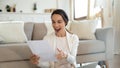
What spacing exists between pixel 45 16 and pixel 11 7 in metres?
1.12

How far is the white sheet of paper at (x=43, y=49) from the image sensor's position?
4.42ft

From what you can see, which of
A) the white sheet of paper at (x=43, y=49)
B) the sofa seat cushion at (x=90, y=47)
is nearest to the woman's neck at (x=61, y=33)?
the white sheet of paper at (x=43, y=49)

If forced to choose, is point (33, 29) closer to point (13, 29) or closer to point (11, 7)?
point (13, 29)

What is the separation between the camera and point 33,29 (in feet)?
9.82

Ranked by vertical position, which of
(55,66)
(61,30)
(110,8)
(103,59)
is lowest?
(103,59)

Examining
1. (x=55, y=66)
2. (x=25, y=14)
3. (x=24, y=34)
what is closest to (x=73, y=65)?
(x=55, y=66)

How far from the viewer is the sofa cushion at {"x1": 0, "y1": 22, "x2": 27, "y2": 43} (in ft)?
8.41

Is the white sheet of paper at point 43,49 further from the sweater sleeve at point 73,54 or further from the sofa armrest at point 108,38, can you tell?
the sofa armrest at point 108,38

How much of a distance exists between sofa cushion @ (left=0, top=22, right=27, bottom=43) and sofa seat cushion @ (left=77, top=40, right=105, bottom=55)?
81cm

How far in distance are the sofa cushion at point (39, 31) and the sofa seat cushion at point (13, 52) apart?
0.73 metres

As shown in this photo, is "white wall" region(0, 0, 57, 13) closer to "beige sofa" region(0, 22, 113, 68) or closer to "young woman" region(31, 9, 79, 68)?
"beige sofa" region(0, 22, 113, 68)

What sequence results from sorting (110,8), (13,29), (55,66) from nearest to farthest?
1. (55,66)
2. (13,29)
3. (110,8)

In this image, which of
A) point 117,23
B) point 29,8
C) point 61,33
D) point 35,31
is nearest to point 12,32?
point 35,31

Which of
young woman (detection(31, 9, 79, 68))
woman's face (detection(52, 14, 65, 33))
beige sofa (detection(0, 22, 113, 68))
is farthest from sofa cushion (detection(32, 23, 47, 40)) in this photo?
woman's face (detection(52, 14, 65, 33))
